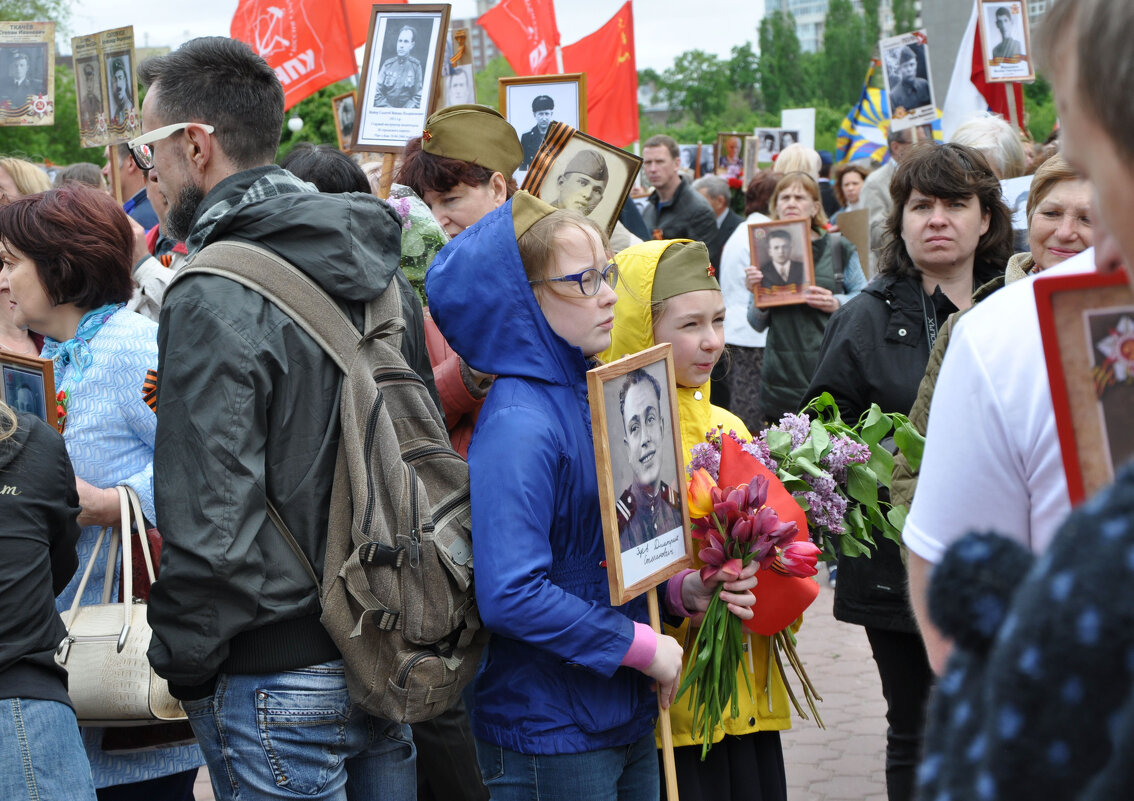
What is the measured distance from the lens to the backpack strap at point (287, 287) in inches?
94.4

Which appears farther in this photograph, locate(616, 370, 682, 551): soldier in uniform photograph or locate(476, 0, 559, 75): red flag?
locate(476, 0, 559, 75): red flag

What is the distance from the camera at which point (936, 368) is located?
307cm

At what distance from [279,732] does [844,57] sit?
72.9 meters

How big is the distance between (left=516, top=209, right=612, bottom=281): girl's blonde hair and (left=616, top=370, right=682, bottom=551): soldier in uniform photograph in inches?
13.9

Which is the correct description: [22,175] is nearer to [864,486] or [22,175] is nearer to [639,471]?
[639,471]

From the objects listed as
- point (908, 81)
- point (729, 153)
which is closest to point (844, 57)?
point (729, 153)

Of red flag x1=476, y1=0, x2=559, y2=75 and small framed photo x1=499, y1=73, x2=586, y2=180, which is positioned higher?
red flag x1=476, y1=0, x2=559, y2=75

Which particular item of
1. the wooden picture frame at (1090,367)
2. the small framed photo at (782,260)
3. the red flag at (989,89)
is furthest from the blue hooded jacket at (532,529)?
the red flag at (989,89)

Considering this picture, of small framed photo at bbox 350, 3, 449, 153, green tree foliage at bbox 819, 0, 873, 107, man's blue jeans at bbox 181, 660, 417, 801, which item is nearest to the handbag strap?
man's blue jeans at bbox 181, 660, 417, 801

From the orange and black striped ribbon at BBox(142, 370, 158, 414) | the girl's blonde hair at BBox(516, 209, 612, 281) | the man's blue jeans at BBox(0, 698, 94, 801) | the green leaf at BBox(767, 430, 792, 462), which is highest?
the girl's blonde hair at BBox(516, 209, 612, 281)

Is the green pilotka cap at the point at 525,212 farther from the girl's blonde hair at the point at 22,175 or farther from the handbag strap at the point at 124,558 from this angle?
the girl's blonde hair at the point at 22,175

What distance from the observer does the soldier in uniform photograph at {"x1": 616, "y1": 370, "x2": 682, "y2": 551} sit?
100 inches

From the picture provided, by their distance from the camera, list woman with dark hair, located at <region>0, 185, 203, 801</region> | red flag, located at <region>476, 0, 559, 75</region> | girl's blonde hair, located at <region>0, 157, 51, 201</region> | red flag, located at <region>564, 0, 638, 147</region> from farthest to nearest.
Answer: red flag, located at <region>564, 0, 638, 147</region> → red flag, located at <region>476, 0, 559, 75</region> → girl's blonde hair, located at <region>0, 157, 51, 201</region> → woman with dark hair, located at <region>0, 185, 203, 801</region>

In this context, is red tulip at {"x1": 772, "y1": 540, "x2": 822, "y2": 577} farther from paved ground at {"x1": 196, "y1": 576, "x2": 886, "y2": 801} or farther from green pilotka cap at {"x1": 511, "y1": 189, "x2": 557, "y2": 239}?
paved ground at {"x1": 196, "y1": 576, "x2": 886, "y2": 801}
